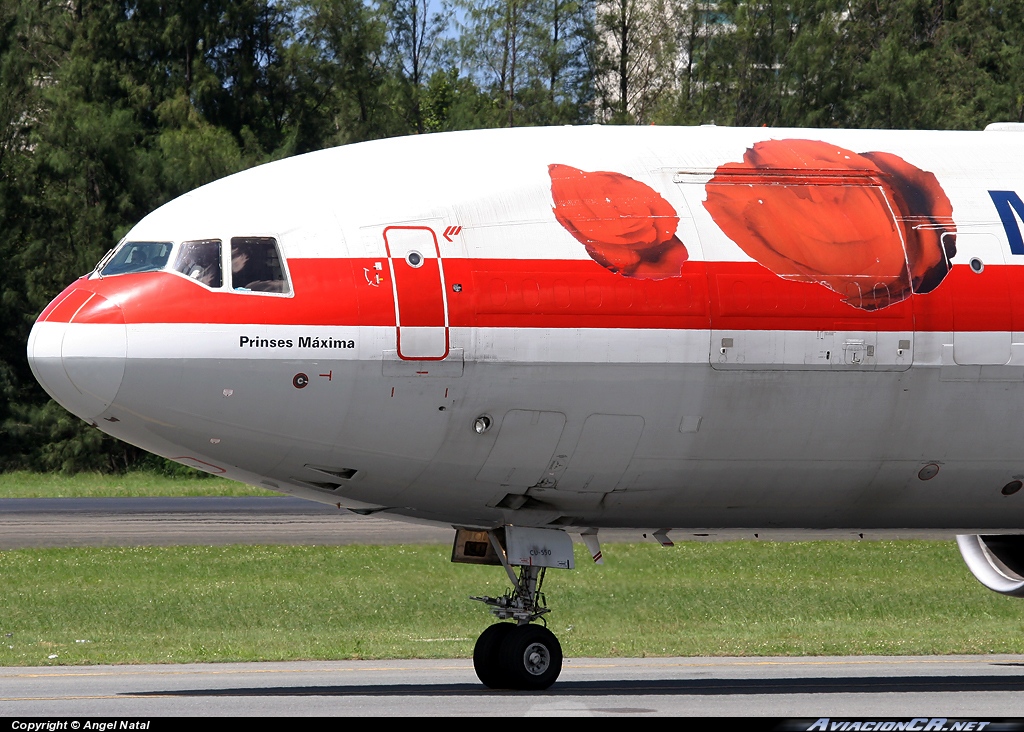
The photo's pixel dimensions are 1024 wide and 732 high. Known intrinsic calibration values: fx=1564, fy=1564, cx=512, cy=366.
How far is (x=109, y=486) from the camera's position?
55031 millimetres

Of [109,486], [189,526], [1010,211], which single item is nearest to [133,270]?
[1010,211]

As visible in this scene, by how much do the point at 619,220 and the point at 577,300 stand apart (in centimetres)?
109

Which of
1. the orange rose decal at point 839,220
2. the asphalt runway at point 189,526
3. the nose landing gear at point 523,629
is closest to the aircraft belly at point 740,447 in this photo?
the nose landing gear at point 523,629

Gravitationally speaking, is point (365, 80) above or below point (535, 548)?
above

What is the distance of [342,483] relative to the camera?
16.1 meters

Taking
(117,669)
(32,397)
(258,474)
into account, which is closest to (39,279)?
(32,397)

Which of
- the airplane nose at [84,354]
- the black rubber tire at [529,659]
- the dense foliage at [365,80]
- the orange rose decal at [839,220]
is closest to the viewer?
the airplane nose at [84,354]

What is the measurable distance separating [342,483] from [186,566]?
16932 millimetres

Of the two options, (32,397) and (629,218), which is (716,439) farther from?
(32,397)

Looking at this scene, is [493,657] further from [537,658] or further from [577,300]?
[577,300]

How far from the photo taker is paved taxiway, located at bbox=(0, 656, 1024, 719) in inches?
603

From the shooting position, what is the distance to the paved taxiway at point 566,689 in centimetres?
1532

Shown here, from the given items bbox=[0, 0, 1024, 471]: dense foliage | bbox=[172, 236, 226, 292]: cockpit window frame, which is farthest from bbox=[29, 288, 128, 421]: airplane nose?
bbox=[0, 0, 1024, 471]: dense foliage

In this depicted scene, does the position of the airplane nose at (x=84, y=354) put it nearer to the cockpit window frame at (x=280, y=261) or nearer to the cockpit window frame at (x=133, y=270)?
the cockpit window frame at (x=133, y=270)
